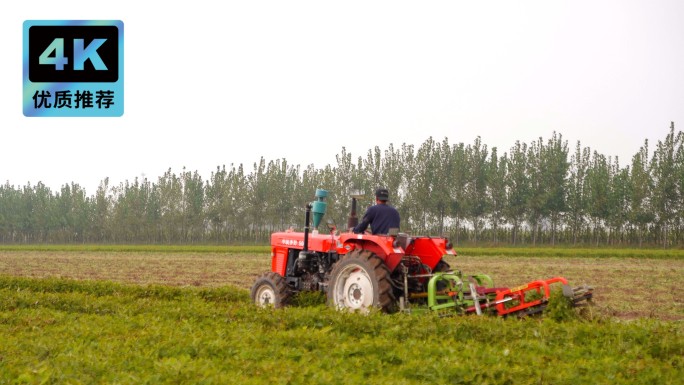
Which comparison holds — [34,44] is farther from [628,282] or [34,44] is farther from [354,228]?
[628,282]

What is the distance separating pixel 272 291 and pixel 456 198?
48.3 m

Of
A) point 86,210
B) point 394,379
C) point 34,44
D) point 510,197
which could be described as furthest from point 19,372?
point 86,210

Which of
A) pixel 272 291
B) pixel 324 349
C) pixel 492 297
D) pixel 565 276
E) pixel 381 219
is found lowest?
pixel 565 276

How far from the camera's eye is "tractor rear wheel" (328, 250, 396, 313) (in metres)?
8.56

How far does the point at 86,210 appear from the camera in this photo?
81.9 meters

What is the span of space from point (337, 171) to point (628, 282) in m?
47.2

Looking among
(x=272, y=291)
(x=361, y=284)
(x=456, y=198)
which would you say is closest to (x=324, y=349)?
(x=361, y=284)

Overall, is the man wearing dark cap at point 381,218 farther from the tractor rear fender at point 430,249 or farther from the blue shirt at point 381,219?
the tractor rear fender at point 430,249

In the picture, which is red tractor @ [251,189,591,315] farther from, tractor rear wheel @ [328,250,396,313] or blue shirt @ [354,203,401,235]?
blue shirt @ [354,203,401,235]

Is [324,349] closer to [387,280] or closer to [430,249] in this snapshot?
[387,280]

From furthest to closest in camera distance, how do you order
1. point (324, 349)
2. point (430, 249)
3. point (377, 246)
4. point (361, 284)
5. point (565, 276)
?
point (565, 276) → point (430, 249) → point (377, 246) → point (361, 284) → point (324, 349)

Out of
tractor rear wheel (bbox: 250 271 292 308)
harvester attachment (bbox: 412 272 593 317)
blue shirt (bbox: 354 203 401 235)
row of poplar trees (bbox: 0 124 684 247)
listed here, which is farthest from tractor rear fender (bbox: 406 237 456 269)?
row of poplar trees (bbox: 0 124 684 247)

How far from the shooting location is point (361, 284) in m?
8.96

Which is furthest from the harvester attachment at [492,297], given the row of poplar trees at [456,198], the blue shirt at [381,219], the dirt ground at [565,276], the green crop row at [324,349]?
the row of poplar trees at [456,198]
